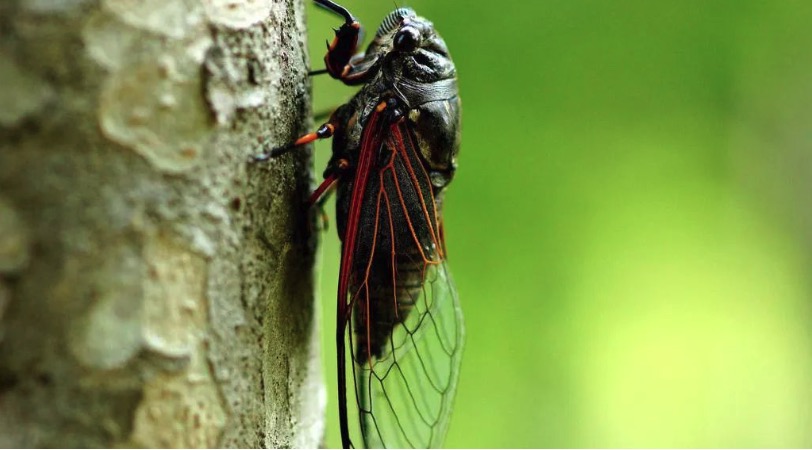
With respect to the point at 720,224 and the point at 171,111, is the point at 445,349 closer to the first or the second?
the point at 171,111

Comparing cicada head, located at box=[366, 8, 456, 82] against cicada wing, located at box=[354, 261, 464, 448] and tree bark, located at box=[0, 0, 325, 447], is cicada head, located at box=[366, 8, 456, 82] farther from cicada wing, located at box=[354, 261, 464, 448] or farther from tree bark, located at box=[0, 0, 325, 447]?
tree bark, located at box=[0, 0, 325, 447]

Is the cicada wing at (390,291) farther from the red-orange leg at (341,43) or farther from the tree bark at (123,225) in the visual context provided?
the tree bark at (123,225)

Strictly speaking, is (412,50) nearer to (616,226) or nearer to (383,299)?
(383,299)

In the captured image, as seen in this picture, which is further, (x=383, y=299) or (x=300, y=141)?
(x=383, y=299)

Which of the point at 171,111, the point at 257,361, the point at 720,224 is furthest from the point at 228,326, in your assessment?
the point at 720,224

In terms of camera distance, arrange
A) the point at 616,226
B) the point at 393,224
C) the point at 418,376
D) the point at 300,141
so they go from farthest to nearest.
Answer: the point at 616,226 < the point at 418,376 < the point at 393,224 < the point at 300,141

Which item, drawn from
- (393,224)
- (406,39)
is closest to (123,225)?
(393,224)

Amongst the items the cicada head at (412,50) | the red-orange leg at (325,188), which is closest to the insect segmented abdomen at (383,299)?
the red-orange leg at (325,188)
